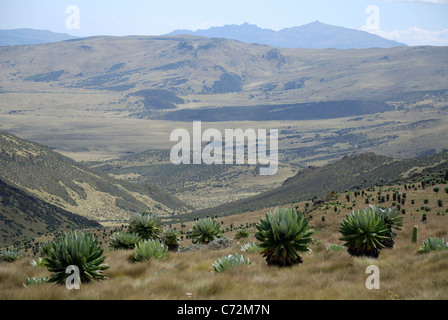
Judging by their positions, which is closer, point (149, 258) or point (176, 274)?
point (176, 274)

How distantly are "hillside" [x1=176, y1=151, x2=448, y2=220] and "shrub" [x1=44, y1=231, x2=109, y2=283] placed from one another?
47.2 metres

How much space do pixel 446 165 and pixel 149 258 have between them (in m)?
43.4

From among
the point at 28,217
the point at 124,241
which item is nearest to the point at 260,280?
the point at 124,241

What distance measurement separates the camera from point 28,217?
59.4m

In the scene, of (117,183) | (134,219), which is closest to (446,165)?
Result: (134,219)

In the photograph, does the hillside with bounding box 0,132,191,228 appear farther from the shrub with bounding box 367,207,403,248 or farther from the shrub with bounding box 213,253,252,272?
the shrub with bounding box 213,253,252,272

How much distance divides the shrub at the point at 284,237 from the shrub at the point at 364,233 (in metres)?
1.59

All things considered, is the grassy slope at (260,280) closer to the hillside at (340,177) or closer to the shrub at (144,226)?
the shrub at (144,226)

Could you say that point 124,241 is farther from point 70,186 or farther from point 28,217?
point 70,186

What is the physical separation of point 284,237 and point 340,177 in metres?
59.7

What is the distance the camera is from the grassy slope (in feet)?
27.7

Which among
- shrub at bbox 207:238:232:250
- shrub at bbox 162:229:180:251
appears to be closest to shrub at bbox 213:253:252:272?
shrub at bbox 207:238:232:250
